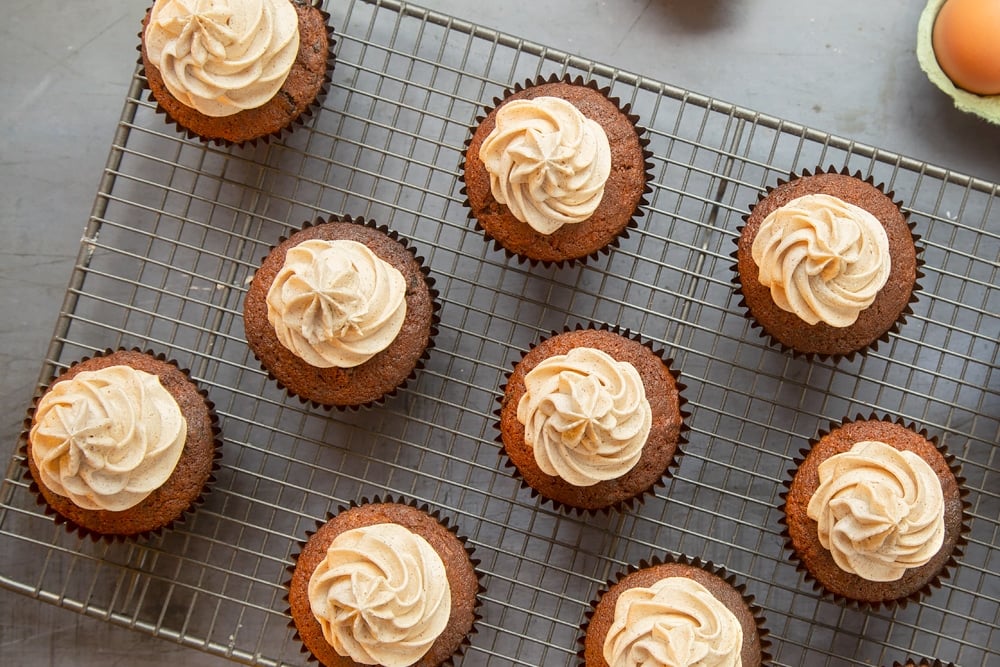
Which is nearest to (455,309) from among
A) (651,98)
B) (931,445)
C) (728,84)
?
(651,98)

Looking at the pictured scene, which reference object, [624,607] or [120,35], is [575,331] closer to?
[624,607]

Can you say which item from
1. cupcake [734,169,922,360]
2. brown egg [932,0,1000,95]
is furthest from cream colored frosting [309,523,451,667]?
brown egg [932,0,1000,95]

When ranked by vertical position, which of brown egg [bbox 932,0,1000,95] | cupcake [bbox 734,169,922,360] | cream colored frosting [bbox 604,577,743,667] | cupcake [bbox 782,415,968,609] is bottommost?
cream colored frosting [bbox 604,577,743,667]

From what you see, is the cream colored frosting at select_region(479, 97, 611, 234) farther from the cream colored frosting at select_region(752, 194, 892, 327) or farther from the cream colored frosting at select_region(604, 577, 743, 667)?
the cream colored frosting at select_region(604, 577, 743, 667)

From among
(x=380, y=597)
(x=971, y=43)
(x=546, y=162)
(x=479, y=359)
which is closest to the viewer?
(x=380, y=597)

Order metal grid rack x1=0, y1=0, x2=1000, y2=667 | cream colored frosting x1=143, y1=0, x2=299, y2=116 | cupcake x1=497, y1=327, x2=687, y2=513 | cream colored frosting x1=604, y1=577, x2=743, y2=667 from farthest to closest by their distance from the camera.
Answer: metal grid rack x1=0, y1=0, x2=1000, y2=667
cream colored frosting x1=143, y1=0, x2=299, y2=116
cupcake x1=497, y1=327, x2=687, y2=513
cream colored frosting x1=604, y1=577, x2=743, y2=667

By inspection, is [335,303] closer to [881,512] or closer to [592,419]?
[592,419]

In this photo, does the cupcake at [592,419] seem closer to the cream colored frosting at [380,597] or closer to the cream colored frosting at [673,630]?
the cream colored frosting at [673,630]

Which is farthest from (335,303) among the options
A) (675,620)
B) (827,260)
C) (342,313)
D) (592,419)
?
(827,260)
